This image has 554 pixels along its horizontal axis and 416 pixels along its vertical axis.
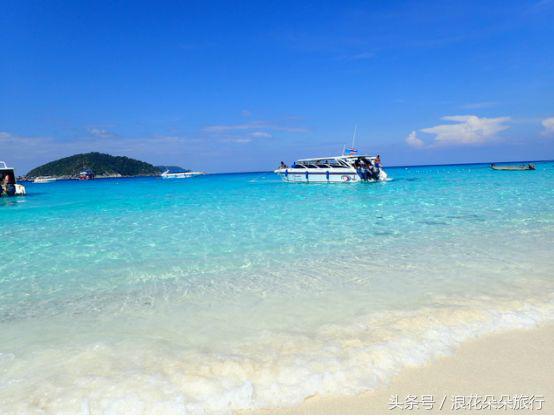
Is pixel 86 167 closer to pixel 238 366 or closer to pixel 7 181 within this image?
pixel 7 181

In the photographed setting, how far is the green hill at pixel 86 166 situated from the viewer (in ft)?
495

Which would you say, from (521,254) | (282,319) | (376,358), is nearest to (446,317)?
(376,358)

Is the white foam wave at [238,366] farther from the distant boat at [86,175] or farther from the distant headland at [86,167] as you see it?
the distant headland at [86,167]

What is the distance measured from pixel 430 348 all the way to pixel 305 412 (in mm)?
1583

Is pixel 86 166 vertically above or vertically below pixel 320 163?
above

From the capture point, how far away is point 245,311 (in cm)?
487

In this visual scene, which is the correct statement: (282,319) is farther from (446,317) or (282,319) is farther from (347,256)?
(347,256)

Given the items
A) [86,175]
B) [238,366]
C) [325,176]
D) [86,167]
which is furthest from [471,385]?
[86,167]

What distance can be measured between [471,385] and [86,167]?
545ft

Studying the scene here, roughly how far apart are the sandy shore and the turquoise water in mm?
149

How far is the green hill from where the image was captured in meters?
151

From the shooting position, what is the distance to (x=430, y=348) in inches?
142

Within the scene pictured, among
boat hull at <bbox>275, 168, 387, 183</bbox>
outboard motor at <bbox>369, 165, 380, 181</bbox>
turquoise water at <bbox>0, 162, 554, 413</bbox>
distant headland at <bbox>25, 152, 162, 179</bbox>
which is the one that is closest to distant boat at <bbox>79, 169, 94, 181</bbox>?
distant headland at <bbox>25, 152, 162, 179</bbox>

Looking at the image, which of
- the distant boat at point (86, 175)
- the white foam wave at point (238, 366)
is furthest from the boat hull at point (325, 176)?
the distant boat at point (86, 175)
